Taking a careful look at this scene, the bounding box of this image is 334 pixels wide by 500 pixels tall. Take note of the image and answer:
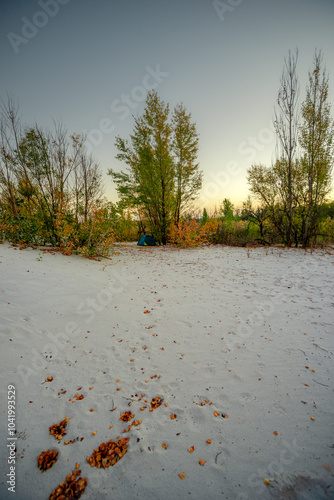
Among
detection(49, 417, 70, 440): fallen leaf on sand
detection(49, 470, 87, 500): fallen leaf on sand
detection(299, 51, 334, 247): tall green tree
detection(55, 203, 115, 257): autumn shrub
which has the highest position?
detection(299, 51, 334, 247): tall green tree

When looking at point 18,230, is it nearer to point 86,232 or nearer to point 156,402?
point 86,232

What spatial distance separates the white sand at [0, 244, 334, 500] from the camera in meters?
1.52

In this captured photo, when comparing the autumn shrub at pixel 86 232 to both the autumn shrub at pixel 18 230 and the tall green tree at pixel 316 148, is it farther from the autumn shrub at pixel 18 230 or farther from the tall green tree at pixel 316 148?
the tall green tree at pixel 316 148

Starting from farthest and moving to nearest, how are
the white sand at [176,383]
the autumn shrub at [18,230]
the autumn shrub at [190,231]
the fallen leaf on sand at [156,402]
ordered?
1. the autumn shrub at [190,231]
2. the autumn shrub at [18,230]
3. the fallen leaf on sand at [156,402]
4. the white sand at [176,383]

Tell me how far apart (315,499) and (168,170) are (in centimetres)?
1435

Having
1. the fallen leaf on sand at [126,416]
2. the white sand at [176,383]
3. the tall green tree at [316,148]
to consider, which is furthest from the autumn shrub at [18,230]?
the tall green tree at [316,148]

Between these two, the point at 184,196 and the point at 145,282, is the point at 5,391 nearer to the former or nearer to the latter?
the point at 145,282

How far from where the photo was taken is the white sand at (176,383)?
152 centimetres

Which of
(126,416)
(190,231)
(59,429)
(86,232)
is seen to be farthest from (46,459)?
(190,231)

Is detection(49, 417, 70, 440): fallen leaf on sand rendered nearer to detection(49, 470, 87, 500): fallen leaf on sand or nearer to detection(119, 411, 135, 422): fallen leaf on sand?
detection(49, 470, 87, 500): fallen leaf on sand

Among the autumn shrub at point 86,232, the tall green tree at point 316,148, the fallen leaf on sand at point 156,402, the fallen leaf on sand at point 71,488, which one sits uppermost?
the tall green tree at point 316,148

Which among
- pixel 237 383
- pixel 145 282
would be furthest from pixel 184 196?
pixel 237 383

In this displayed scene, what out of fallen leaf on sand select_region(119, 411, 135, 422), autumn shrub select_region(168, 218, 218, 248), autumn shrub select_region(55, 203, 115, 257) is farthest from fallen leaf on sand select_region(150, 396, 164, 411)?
autumn shrub select_region(168, 218, 218, 248)

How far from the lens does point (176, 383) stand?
240 cm
